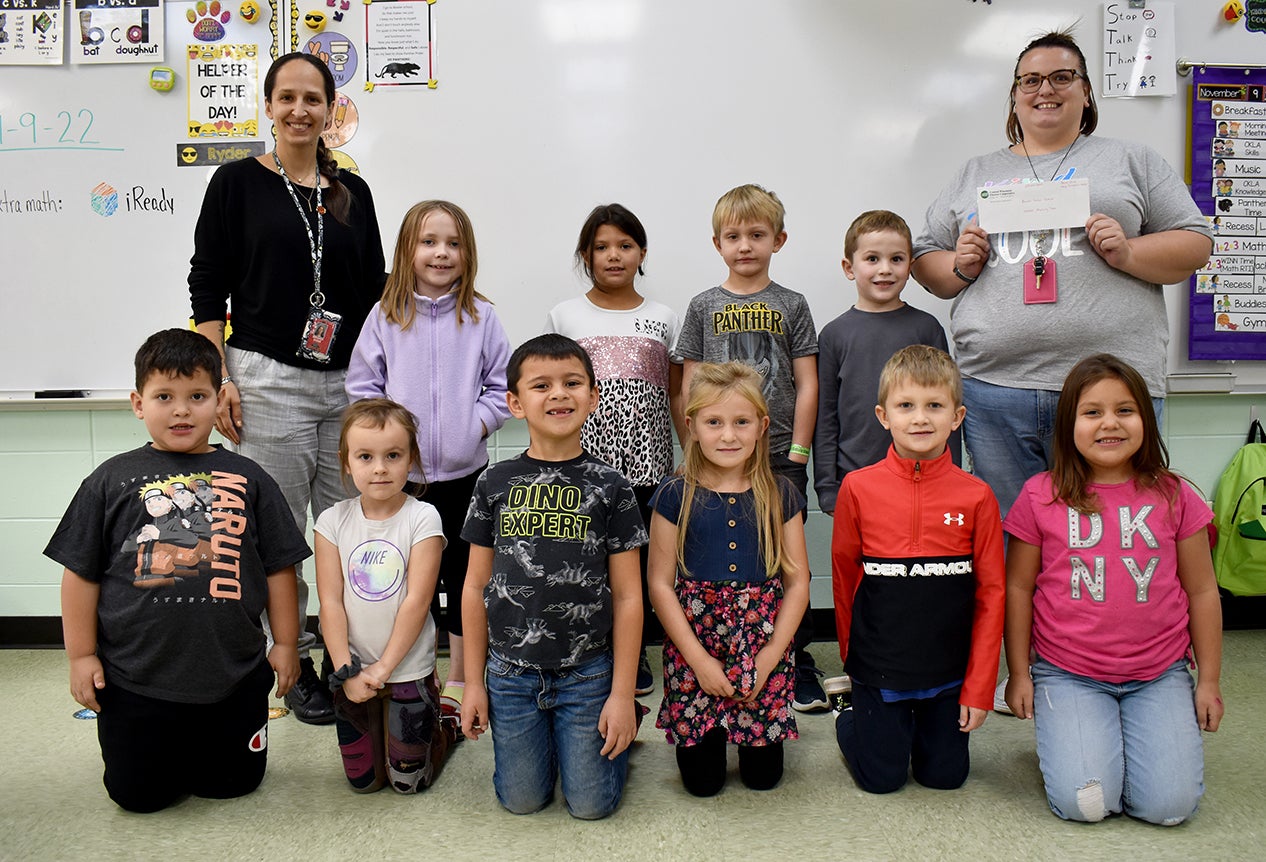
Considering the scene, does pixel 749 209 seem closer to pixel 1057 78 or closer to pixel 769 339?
pixel 769 339

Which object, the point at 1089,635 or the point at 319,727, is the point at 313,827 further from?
the point at 1089,635

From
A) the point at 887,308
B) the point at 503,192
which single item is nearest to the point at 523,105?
the point at 503,192

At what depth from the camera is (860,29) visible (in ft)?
8.23

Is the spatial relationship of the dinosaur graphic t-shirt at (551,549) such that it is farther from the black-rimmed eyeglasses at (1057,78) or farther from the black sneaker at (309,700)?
the black-rimmed eyeglasses at (1057,78)

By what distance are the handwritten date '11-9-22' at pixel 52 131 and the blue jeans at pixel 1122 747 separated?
301 centimetres

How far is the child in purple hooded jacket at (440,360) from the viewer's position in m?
2.01

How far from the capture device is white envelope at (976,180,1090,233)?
188 centimetres

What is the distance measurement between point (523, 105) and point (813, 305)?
109 centimetres

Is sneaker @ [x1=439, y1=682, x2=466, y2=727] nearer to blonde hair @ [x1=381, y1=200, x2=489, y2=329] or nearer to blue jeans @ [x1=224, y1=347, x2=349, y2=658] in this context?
blue jeans @ [x1=224, y1=347, x2=349, y2=658]

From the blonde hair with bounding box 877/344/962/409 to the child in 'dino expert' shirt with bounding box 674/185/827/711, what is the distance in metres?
0.41

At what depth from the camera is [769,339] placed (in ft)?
7.04

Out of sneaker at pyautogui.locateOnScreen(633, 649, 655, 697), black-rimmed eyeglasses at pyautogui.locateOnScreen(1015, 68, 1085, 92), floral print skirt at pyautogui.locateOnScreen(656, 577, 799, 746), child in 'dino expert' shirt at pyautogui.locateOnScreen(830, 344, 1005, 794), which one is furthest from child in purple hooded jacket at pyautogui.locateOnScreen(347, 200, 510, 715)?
black-rimmed eyeglasses at pyautogui.locateOnScreen(1015, 68, 1085, 92)

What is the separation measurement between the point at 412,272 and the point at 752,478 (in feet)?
3.22

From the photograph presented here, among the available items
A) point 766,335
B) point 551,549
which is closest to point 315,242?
point 551,549
